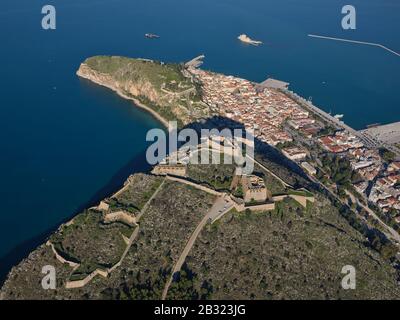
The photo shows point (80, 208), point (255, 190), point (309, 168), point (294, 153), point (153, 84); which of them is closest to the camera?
point (255, 190)

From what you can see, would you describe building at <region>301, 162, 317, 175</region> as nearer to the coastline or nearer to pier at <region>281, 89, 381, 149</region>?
pier at <region>281, 89, 381, 149</region>

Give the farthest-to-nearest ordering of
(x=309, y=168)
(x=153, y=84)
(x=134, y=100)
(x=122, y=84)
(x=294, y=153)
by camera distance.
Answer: (x=122, y=84) → (x=134, y=100) → (x=153, y=84) → (x=294, y=153) → (x=309, y=168)

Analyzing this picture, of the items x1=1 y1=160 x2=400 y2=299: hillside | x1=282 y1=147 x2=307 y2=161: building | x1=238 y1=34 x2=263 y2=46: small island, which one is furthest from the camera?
x1=238 y1=34 x2=263 y2=46: small island

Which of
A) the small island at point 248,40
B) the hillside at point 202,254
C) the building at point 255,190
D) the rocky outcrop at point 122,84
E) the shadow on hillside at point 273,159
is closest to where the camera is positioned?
the hillside at point 202,254

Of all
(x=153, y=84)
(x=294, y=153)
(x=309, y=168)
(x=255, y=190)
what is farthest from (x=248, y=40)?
(x=255, y=190)

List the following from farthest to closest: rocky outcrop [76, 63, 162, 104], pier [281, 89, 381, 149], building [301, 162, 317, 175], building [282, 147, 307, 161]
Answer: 1. rocky outcrop [76, 63, 162, 104]
2. pier [281, 89, 381, 149]
3. building [282, 147, 307, 161]
4. building [301, 162, 317, 175]

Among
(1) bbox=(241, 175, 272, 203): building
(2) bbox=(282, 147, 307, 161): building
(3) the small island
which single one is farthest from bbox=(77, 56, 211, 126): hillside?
(3) the small island

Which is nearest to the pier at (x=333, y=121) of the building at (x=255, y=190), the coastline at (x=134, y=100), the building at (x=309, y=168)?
the building at (x=309, y=168)

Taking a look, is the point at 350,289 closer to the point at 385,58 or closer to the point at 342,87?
the point at 342,87

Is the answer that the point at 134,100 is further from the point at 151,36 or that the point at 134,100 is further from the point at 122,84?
the point at 151,36

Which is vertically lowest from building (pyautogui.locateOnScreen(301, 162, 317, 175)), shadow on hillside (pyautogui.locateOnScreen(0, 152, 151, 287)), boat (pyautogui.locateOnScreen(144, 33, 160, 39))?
shadow on hillside (pyautogui.locateOnScreen(0, 152, 151, 287))

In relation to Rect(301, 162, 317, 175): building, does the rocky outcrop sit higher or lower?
higher

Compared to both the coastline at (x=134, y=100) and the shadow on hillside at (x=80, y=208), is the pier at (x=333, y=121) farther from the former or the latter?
the shadow on hillside at (x=80, y=208)
